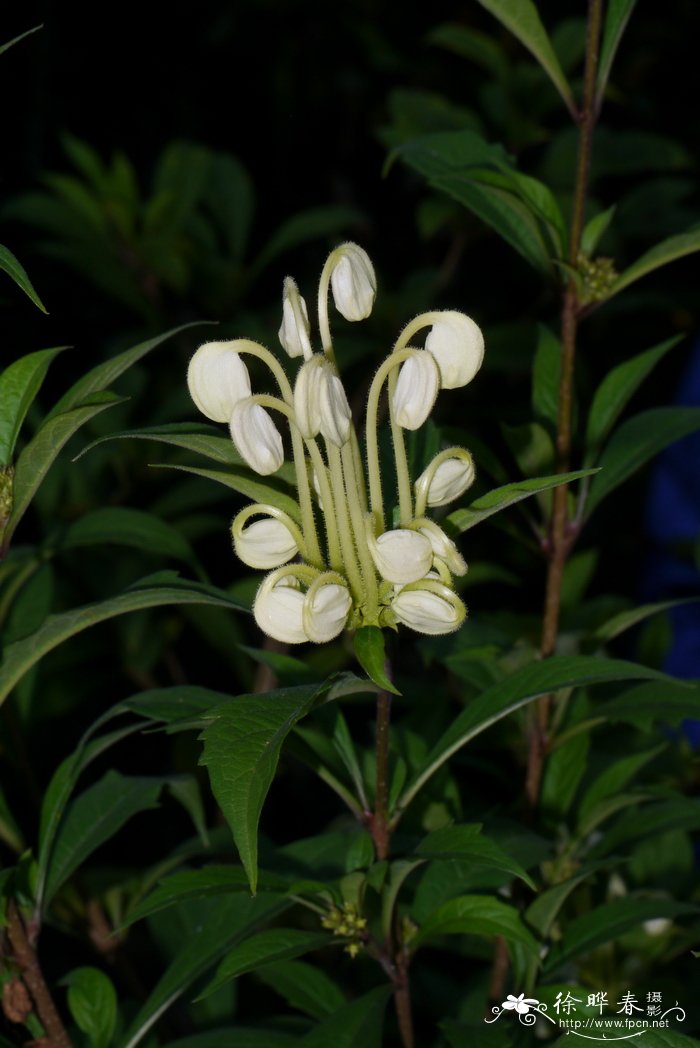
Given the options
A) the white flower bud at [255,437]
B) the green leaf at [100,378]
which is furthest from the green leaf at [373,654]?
the green leaf at [100,378]

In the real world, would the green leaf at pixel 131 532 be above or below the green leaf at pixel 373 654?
above

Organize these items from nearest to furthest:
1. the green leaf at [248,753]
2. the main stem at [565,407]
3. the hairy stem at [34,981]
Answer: the green leaf at [248,753] → the hairy stem at [34,981] → the main stem at [565,407]

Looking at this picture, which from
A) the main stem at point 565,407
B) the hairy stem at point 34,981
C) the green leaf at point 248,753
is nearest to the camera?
the green leaf at point 248,753

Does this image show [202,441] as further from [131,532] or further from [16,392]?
[131,532]

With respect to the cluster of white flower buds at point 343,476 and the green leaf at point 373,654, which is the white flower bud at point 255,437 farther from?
the green leaf at point 373,654

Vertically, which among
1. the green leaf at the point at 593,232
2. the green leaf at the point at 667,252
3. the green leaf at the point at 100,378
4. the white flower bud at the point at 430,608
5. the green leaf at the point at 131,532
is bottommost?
the white flower bud at the point at 430,608

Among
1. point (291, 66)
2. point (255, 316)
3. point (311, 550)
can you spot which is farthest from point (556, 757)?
point (291, 66)

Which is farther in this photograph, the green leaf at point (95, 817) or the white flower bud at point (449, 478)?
the green leaf at point (95, 817)
